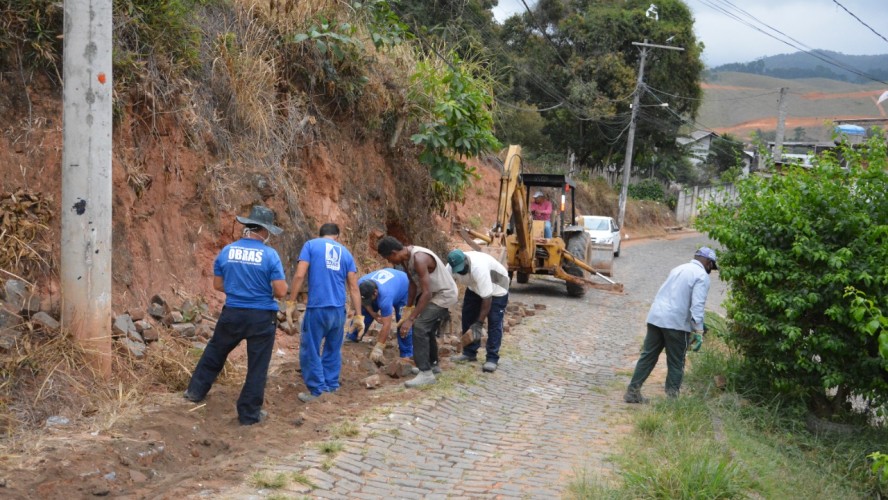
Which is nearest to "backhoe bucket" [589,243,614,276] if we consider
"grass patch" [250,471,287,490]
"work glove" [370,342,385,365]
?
"work glove" [370,342,385,365]

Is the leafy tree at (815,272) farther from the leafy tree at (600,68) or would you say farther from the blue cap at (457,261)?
the leafy tree at (600,68)

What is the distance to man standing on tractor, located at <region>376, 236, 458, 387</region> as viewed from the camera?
27.9 ft

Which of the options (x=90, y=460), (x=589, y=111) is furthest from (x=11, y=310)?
(x=589, y=111)

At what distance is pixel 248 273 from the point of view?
680cm

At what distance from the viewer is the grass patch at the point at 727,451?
19.2 feet

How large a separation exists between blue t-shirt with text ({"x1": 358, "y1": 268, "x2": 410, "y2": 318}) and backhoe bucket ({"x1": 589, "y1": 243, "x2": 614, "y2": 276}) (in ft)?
38.0

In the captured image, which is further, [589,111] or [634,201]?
[634,201]

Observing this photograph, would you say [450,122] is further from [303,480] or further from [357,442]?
[303,480]

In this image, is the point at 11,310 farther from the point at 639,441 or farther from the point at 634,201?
the point at 634,201

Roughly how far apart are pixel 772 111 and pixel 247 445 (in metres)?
126

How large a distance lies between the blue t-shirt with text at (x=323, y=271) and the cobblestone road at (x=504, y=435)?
124cm

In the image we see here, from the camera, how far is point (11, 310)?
21.8 feet

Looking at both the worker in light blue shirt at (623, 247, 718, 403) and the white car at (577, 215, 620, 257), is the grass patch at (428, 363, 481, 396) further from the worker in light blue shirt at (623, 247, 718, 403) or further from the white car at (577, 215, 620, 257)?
the white car at (577, 215, 620, 257)

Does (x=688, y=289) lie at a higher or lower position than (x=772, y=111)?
lower
